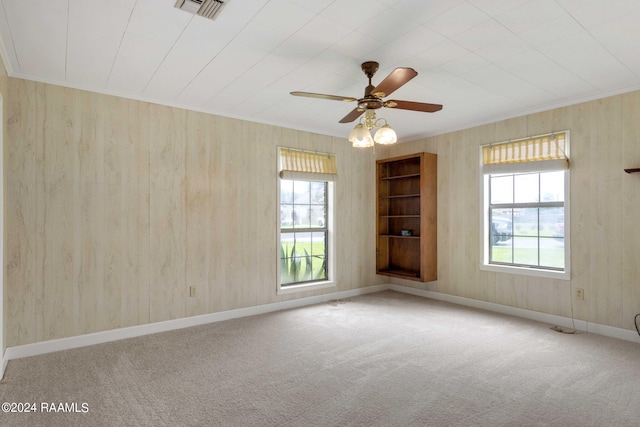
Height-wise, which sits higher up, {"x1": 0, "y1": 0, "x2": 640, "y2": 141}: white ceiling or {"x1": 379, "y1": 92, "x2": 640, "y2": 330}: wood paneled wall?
{"x1": 0, "y1": 0, "x2": 640, "y2": 141}: white ceiling

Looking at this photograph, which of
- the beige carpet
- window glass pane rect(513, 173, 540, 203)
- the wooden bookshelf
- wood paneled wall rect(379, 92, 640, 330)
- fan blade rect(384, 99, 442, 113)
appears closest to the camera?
the beige carpet

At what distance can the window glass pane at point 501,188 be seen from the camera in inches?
184

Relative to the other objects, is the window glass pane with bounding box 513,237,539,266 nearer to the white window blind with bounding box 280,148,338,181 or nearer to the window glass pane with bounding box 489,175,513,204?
the window glass pane with bounding box 489,175,513,204

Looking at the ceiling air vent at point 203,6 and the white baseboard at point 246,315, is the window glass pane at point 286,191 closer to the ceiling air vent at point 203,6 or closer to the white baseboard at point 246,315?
the white baseboard at point 246,315

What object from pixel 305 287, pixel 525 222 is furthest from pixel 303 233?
pixel 525 222

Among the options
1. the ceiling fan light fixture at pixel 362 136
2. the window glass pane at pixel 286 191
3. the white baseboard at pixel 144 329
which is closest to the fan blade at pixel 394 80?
the ceiling fan light fixture at pixel 362 136

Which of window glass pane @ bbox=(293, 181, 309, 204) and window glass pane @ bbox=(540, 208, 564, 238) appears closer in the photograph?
window glass pane @ bbox=(540, 208, 564, 238)

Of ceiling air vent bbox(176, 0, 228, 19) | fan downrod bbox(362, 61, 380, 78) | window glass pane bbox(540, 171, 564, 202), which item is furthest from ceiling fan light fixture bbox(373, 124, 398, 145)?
window glass pane bbox(540, 171, 564, 202)

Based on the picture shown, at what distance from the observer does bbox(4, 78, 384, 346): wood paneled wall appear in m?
3.26

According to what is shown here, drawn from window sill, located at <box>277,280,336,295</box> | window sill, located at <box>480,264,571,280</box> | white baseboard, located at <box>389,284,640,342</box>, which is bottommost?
white baseboard, located at <box>389,284,640,342</box>

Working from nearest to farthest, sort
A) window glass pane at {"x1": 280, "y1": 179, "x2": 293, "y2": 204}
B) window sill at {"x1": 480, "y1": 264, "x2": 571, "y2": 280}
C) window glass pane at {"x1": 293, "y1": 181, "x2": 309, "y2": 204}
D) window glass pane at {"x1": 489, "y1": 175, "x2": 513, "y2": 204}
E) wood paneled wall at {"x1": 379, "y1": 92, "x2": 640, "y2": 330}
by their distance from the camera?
wood paneled wall at {"x1": 379, "y1": 92, "x2": 640, "y2": 330} → window sill at {"x1": 480, "y1": 264, "x2": 571, "y2": 280} → window glass pane at {"x1": 489, "y1": 175, "x2": 513, "y2": 204} → window glass pane at {"x1": 280, "y1": 179, "x2": 293, "y2": 204} → window glass pane at {"x1": 293, "y1": 181, "x2": 309, "y2": 204}

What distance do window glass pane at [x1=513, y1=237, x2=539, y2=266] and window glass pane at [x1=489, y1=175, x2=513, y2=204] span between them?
1.78 ft

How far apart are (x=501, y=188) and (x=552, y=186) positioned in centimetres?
62

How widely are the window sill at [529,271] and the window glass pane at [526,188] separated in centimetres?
87
